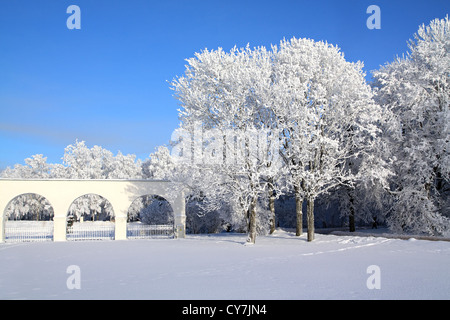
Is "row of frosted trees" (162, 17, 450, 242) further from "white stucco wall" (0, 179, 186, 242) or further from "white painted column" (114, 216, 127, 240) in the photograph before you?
Answer: "white painted column" (114, 216, 127, 240)

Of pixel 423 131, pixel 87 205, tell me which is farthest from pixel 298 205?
pixel 87 205

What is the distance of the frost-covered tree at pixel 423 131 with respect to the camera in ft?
71.6

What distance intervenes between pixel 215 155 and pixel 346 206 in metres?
13.8

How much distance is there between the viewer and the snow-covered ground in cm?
841

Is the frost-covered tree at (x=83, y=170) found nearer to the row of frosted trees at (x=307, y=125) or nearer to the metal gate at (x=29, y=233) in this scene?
the metal gate at (x=29, y=233)

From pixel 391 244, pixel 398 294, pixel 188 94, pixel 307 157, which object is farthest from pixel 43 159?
pixel 398 294

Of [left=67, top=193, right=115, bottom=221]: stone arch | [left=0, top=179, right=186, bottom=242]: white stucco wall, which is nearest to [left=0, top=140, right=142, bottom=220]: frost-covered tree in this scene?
[left=67, top=193, right=115, bottom=221]: stone arch

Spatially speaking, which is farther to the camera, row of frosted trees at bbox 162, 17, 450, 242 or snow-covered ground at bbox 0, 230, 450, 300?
row of frosted trees at bbox 162, 17, 450, 242

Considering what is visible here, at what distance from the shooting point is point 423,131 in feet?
74.9

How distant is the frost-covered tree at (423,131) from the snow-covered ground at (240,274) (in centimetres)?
560

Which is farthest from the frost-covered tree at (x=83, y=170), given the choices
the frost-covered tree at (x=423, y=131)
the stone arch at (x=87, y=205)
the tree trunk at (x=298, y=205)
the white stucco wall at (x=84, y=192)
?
the frost-covered tree at (x=423, y=131)

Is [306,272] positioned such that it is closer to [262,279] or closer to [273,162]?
[262,279]

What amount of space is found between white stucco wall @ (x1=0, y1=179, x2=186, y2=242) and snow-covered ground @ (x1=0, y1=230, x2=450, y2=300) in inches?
306

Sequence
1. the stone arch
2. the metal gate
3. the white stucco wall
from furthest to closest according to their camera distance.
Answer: the stone arch, the metal gate, the white stucco wall
